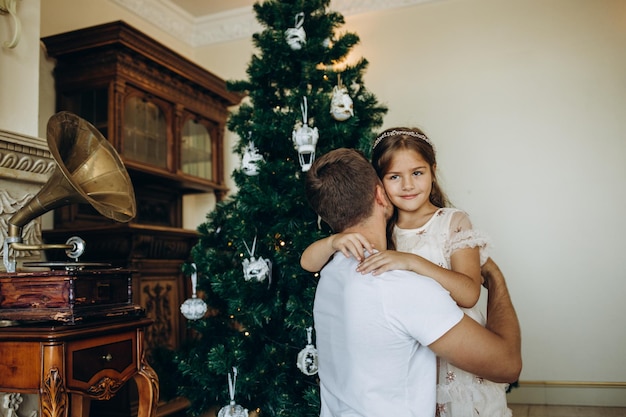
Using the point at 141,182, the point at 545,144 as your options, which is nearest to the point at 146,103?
the point at 141,182

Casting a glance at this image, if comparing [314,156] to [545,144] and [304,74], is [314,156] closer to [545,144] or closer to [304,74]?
[304,74]

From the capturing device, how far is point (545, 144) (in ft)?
12.7

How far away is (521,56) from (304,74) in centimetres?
271

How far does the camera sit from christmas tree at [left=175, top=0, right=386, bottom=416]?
5.92 ft

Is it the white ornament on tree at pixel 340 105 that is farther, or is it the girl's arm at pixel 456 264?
the white ornament on tree at pixel 340 105

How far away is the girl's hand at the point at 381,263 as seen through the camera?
3.55ft

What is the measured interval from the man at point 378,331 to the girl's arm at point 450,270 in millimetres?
30

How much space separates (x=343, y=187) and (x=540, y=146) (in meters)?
3.18

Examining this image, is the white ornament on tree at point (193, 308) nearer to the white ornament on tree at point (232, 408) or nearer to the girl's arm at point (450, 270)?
the white ornament on tree at point (232, 408)

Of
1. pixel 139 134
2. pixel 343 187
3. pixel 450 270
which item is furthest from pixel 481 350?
pixel 139 134

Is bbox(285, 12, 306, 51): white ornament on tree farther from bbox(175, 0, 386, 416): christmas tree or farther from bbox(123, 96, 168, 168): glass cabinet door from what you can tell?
bbox(123, 96, 168, 168): glass cabinet door

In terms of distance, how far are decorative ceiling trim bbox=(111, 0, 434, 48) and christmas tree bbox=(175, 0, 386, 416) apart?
2.54m

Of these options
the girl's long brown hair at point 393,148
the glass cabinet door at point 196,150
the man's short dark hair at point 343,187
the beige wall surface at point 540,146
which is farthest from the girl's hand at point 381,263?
the glass cabinet door at point 196,150

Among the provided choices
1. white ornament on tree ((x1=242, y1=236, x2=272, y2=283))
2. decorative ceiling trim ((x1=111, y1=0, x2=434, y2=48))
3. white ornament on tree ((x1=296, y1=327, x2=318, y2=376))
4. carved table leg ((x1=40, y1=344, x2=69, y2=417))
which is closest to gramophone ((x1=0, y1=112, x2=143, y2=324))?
carved table leg ((x1=40, y1=344, x2=69, y2=417))
